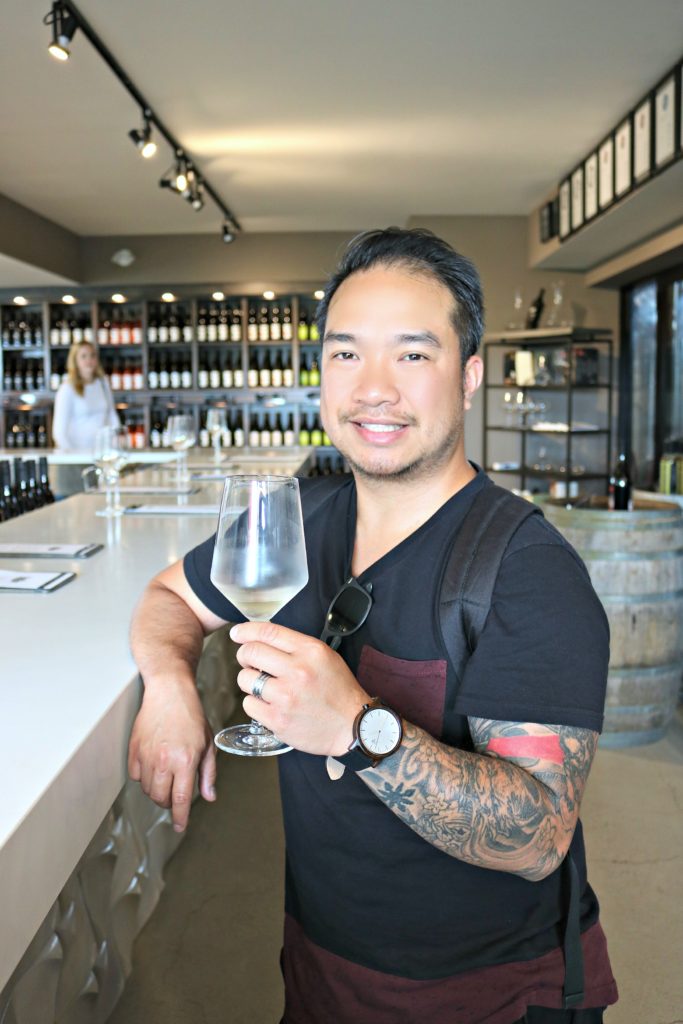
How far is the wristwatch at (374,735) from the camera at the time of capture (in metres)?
0.87

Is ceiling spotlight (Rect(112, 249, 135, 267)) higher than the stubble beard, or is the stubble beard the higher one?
ceiling spotlight (Rect(112, 249, 135, 267))

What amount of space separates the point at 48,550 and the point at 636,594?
205cm

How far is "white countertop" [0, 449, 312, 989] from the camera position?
2.41 feet

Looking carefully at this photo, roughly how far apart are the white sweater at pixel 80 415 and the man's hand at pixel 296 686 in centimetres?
601

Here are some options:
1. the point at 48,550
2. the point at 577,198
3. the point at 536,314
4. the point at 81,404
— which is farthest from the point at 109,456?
the point at 536,314

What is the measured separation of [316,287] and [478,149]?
321cm

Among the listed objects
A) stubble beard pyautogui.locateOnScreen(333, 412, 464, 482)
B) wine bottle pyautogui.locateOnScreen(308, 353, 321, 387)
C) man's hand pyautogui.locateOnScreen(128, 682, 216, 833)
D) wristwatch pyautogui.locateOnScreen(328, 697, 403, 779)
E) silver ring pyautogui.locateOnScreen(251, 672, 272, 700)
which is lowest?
man's hand pyautogui.locateOnScreen(128, 682, 216, 833)

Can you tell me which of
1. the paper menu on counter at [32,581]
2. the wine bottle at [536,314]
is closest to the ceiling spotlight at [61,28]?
the paper menu on counter at [32,581]

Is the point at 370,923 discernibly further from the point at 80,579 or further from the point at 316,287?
the point at 316,287

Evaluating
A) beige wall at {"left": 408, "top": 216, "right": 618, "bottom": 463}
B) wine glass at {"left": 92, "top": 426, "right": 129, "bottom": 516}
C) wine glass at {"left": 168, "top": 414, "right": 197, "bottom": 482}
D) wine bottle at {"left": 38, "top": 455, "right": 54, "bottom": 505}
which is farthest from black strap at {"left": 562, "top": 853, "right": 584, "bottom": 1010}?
beige wall at {"left": 408, "top": 216, "right": 618, "bottom": 463}

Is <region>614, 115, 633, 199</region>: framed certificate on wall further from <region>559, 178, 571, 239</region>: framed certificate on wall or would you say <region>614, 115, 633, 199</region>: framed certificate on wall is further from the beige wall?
the beige wall

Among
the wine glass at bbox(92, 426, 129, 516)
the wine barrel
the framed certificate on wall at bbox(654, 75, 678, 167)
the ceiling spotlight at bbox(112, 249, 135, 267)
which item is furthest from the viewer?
the ceiling spotlight at bbox(112, 249, 135, 267)

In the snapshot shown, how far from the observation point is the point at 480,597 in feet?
3.32

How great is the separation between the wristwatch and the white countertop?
28cm
